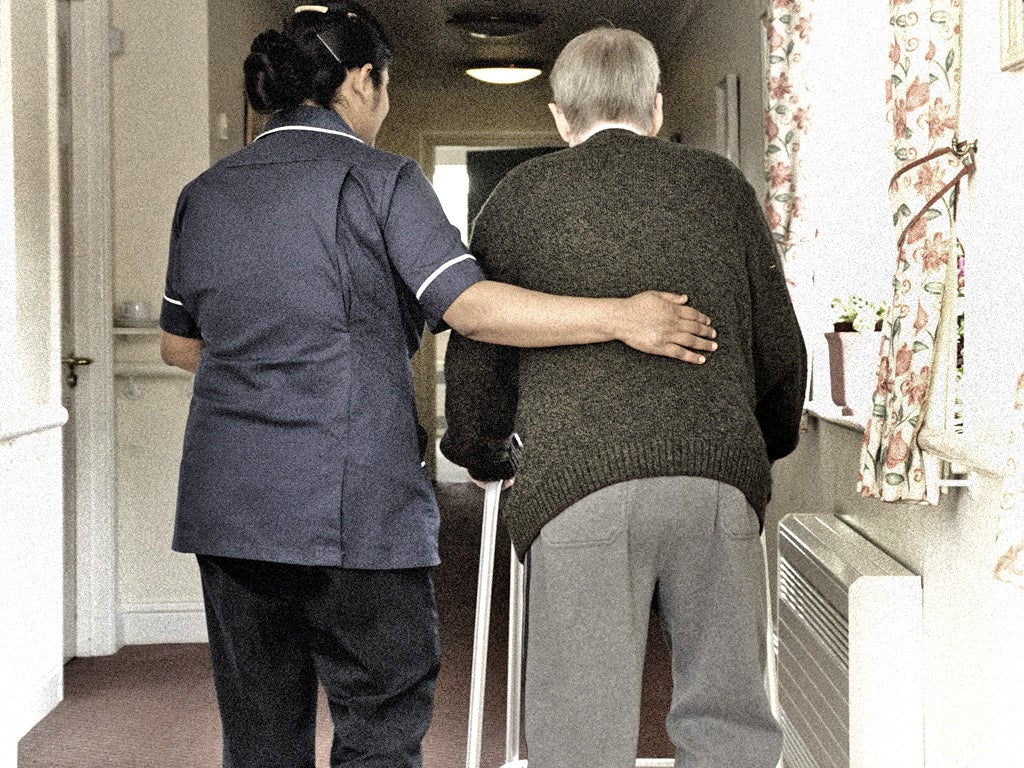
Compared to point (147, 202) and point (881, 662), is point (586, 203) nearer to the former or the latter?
point (881, 662)

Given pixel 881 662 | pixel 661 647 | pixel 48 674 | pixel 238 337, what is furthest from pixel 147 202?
pixel 881 662

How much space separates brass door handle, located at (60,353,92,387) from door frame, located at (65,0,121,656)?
0.03 metres

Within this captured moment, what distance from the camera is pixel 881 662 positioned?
2.32m

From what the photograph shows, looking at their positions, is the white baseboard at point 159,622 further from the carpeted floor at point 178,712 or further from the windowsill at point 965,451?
the windowsill at point 965,451

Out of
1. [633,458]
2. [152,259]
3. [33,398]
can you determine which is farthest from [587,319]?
[152,259]

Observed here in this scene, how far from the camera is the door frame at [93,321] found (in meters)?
4.47

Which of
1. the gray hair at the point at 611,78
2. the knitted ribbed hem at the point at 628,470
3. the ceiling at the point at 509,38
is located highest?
the ceiling at the point at 509,38

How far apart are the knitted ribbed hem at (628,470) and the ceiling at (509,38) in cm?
533

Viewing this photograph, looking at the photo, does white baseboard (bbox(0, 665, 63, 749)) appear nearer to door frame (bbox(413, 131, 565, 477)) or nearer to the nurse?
the nurse

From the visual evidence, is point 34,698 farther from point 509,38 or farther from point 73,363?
point 509,38

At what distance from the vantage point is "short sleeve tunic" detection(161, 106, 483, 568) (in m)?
1.88

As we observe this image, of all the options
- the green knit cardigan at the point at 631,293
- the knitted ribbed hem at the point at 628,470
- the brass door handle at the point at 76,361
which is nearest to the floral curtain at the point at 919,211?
the green knit cardigan at the point at 631,293

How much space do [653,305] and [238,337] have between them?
0.61 meters

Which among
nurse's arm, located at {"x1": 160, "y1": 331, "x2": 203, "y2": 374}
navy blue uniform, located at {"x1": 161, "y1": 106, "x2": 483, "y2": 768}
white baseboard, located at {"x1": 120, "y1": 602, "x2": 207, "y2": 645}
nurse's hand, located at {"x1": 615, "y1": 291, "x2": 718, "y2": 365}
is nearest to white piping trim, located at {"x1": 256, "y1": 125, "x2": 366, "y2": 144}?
navy blue uniform, located at {"x1": 161, "y1": 106, "x2": 483, "y2": 768}
